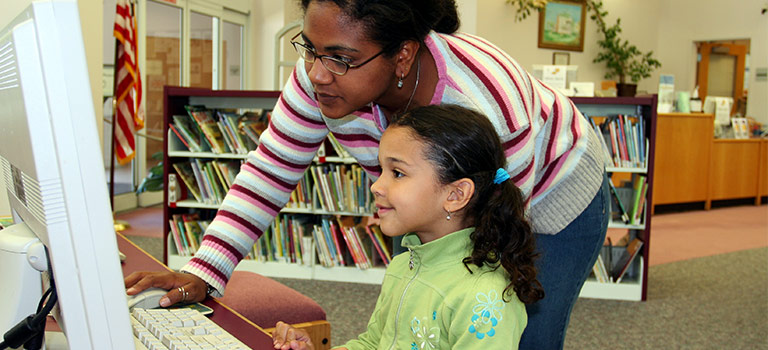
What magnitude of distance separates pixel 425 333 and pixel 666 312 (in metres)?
2.98

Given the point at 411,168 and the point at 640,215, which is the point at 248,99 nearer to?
the point at 640,215

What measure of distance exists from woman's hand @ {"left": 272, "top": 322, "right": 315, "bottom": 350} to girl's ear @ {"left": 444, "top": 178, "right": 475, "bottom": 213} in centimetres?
31

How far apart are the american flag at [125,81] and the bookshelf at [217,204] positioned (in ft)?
3.68

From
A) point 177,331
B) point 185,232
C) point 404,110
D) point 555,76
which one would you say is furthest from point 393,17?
point 555,76

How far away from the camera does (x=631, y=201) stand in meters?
3.81

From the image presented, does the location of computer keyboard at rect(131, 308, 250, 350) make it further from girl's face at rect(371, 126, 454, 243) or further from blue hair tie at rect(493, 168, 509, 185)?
blue hair tie at rect(493, 168, 509, 185)

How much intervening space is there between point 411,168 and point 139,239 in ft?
14.8

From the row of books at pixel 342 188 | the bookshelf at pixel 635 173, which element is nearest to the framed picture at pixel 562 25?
the bookshelf at pixel 635 173

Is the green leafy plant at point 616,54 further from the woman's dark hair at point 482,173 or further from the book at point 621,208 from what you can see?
the woman's dark hair at point 482,173

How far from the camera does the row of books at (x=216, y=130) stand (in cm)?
400

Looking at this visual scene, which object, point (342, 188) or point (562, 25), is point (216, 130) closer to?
point (342, 188)

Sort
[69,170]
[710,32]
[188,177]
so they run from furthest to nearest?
[710,32] → [188,177] → [69,170]

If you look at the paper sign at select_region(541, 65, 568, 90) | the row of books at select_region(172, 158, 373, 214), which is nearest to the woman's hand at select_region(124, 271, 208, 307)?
the row of books at select_region(172, 158, 373, 214)

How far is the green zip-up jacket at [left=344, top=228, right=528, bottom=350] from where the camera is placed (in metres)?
0.99
